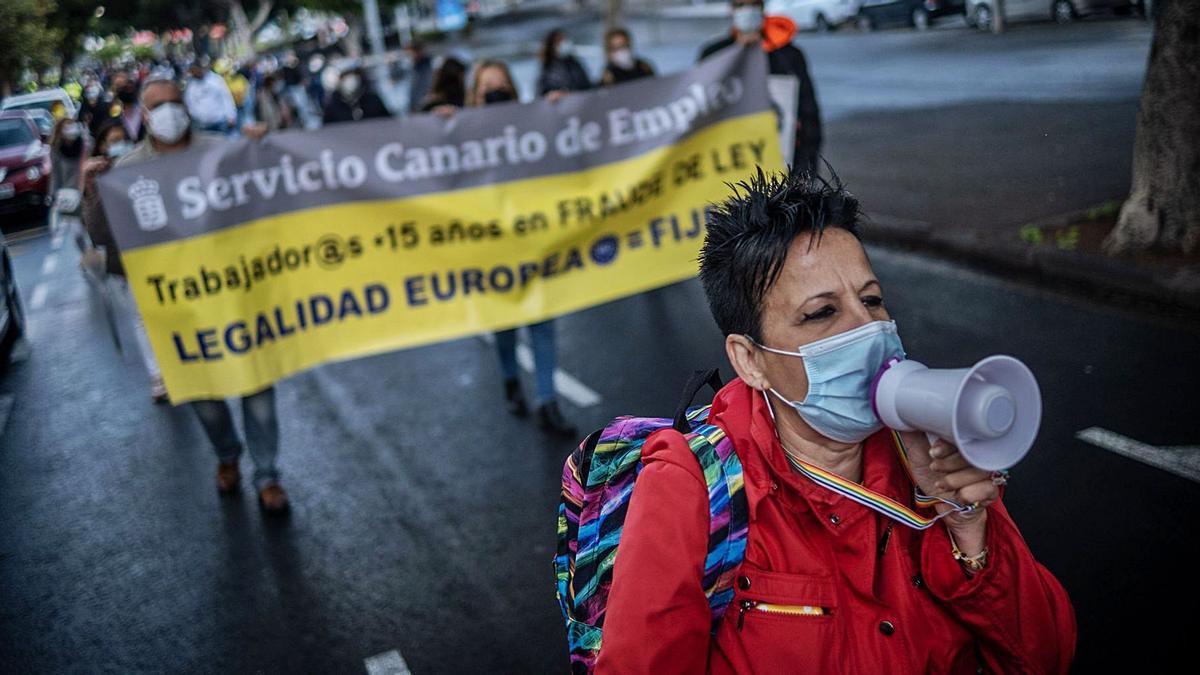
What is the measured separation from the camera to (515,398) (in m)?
6.21

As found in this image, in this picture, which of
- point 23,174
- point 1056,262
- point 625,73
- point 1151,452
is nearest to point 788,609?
point 1151,452

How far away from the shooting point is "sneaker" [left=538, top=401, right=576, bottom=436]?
579cm

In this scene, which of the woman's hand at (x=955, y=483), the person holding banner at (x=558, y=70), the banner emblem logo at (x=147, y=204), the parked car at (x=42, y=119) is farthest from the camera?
the parked car at (x=42, y=119)

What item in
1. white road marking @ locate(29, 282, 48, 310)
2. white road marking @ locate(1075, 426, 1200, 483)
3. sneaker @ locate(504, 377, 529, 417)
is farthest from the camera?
white road marking @ locate(29, 282, 48, 310)

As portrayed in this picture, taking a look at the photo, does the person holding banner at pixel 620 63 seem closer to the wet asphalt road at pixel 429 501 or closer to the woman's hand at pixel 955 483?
the wet asphalt road at pixel 429 501

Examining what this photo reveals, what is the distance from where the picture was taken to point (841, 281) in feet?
6.34

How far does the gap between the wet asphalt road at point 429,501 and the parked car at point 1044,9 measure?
49.5 feet

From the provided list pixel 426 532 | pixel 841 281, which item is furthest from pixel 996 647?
pixel 426 532

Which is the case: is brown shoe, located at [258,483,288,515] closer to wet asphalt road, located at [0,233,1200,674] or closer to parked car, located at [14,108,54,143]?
wet asphalt road, located at [0,233,1200,674]

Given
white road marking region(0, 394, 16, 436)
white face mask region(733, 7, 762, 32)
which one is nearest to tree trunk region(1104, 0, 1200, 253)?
white face mask region(733, 7, 762, 32)

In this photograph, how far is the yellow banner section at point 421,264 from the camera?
16.7 feet

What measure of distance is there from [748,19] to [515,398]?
2696mm

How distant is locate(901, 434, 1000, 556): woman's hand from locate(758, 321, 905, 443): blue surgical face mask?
0.40 ft

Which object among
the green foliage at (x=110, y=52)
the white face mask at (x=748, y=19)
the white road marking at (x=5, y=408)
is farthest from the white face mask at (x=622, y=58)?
the green foliage at (x=110, y=52)
